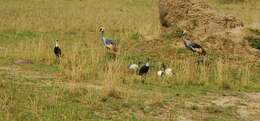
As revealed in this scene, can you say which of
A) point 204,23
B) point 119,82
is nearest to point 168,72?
→ point 119,82

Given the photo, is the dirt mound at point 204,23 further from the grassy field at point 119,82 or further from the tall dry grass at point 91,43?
the tall dry grass at point 91,43

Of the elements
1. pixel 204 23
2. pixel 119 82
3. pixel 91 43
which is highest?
pixel 204 23

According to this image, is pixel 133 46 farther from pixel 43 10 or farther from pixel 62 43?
pixel 43 10

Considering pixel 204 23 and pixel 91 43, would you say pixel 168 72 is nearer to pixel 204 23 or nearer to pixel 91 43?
pixel 204 23

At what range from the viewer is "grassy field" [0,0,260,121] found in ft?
28.7

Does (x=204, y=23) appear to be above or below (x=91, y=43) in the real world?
above

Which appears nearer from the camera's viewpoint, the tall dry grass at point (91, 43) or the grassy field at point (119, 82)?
the grassy field at point (119, 82)

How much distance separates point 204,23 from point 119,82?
226 inches

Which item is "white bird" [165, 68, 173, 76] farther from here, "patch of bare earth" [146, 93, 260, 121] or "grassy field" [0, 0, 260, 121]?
"patch of bare earth" [146, 93, 260, 121]

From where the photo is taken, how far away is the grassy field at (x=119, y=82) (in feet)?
28.7

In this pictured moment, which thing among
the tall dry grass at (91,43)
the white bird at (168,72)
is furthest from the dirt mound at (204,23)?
the white bird at (168,72)

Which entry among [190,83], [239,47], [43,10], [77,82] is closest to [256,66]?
[239,47]

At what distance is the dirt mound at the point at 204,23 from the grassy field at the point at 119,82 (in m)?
0.53

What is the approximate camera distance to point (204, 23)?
15922mm
